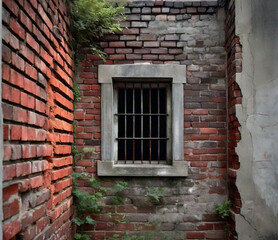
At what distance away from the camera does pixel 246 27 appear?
365cm

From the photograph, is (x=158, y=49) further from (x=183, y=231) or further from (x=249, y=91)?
(x=183, y=231)

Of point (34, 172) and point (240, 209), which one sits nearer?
point (34, 172)

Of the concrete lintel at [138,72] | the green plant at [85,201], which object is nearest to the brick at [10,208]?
the green plant at [85,201]

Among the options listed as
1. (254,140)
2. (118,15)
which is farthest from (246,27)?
(118,15)

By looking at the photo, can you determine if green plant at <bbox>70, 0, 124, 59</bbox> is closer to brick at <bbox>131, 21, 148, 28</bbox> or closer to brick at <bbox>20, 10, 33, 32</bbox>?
brick at <bbox>131, 21, 148, 28</bbox>

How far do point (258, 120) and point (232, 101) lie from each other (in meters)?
0.43

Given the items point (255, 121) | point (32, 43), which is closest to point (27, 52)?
point (32, 43)

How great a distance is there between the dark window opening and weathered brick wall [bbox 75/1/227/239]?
353mm

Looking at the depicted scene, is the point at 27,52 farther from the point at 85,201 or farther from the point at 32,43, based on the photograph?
the point at 85,201

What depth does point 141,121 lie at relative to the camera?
419cm

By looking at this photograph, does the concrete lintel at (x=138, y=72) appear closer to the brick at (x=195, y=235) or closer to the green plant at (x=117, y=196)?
the green plant at (x=117, y=196)

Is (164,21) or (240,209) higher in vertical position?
(164,21)

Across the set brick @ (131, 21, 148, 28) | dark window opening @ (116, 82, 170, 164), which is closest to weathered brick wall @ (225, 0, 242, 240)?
dark window opening @ (116, 82, 170, 164)

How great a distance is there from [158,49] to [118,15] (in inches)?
29.5
